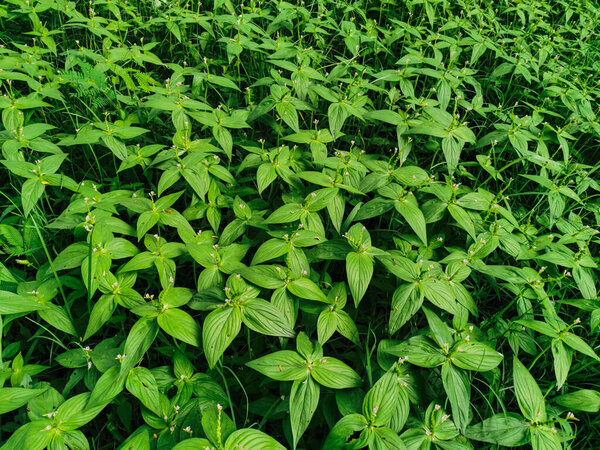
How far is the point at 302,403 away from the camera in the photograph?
173 cm

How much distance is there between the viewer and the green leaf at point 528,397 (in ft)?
5.92

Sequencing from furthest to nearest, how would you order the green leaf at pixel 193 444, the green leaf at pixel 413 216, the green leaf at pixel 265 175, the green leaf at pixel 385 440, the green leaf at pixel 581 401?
the green leaf at pixel 265 175, the green leaf at pixel 413 216, the green leaf at pixel 581 401, the green leaf at pixel 385 440, the green leaf at pixel 193 444

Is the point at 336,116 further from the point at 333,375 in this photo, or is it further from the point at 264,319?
the point at 333,375

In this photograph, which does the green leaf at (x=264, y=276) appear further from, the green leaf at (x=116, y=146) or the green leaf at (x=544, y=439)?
the green leaf at (x=544, y=439)

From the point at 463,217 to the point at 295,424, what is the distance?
158 cm

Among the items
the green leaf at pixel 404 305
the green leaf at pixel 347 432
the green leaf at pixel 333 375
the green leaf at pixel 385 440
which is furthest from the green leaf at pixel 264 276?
the green leaf at pixel 385 440

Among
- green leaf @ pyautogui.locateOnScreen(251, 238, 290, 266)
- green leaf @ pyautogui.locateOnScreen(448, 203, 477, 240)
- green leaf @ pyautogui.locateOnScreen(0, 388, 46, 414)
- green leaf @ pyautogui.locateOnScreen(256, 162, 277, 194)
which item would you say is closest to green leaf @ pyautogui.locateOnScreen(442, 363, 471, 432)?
green leaf @ pyautogui.locateOnScreen(448, 203, 477, 240)

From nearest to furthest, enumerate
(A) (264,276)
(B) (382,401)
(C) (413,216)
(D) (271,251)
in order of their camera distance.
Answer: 1. (B) (382,401)
2. (A) (264,276)
3. (D) (271,251)
4. (C) (413,216)

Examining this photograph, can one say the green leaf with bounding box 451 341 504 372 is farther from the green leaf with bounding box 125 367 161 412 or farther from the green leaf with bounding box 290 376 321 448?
the green leaf with bounding box 125 367 161 412

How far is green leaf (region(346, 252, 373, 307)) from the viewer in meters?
2.03

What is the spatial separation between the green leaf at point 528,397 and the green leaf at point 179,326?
1.55m

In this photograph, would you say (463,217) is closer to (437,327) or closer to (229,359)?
(437,327)

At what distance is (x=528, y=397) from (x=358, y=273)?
980 millimetres

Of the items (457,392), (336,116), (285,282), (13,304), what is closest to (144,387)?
(13,304)
